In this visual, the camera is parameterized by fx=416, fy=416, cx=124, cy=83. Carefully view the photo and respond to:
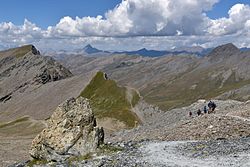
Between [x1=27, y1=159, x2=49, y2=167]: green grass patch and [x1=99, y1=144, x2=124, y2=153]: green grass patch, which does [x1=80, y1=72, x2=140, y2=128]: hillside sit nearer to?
[x1=99, y1=144, x2=124, y2=153]: green grass patch

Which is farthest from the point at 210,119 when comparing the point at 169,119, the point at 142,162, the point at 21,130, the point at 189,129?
the point at 21,130

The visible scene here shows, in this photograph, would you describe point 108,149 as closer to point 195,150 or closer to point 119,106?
point 195,150

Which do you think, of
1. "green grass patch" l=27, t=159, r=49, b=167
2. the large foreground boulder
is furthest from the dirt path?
"green grass patch" l=27, t=159, r=49, b=167

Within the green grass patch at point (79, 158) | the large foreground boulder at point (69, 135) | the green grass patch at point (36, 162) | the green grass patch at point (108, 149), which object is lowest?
the green grass patch at point (36, 162)

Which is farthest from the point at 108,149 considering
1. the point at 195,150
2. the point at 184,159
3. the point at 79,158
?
the point at 195,150

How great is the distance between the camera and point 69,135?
33.0 meters

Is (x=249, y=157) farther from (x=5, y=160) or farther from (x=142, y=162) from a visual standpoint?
(x=5, y=160)

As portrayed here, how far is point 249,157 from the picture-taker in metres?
29.2

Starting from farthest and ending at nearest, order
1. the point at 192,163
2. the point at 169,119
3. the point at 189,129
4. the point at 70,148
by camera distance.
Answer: the point at 169,119 < the point at 189,129 < the point at 70,148 < the point at 192,163

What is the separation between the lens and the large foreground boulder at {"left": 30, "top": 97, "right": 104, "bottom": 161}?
107 ft

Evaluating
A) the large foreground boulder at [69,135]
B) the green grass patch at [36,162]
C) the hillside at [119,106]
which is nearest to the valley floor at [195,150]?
the large foreground boulder at [69,135]

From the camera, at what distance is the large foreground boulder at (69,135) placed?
32.7m

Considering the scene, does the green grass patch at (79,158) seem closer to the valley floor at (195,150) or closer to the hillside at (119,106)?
the valley floor at (195,150)

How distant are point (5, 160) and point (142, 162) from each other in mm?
58941
